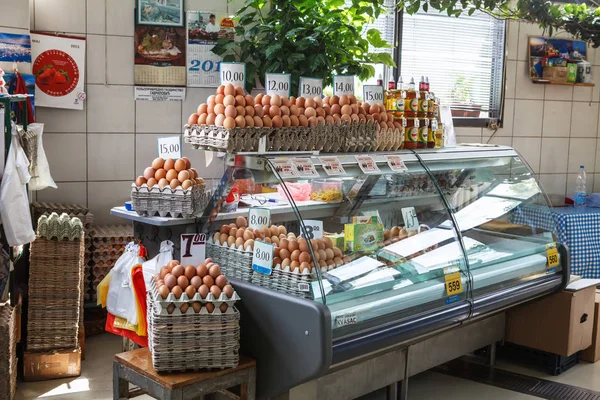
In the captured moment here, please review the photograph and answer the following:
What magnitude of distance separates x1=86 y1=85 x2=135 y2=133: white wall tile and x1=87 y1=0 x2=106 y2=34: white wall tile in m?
0.43

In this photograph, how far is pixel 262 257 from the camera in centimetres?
311

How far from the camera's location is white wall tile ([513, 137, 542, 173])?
7.33 metres

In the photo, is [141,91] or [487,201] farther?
[141,91]

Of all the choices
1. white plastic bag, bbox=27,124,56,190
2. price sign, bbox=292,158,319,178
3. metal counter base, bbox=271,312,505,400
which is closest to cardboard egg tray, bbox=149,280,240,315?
metal counter base, bbox=271,312,505,400

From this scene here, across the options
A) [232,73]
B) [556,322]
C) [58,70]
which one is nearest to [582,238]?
[556,322]

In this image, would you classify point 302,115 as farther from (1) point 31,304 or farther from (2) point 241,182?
(1) point 31,304

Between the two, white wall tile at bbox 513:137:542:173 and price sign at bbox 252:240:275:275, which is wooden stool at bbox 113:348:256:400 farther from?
white wall tile at bbox 513:137:542:173

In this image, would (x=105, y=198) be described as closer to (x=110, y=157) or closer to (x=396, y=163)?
(x=110, y=157)

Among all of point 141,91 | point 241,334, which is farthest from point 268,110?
point 141,91

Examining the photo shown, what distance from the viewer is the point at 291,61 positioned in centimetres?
532

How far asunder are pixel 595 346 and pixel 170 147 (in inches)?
121

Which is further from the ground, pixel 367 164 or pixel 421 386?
pixel 367 164

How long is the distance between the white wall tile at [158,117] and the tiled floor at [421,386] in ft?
6.16

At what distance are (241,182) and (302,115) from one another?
460mm
